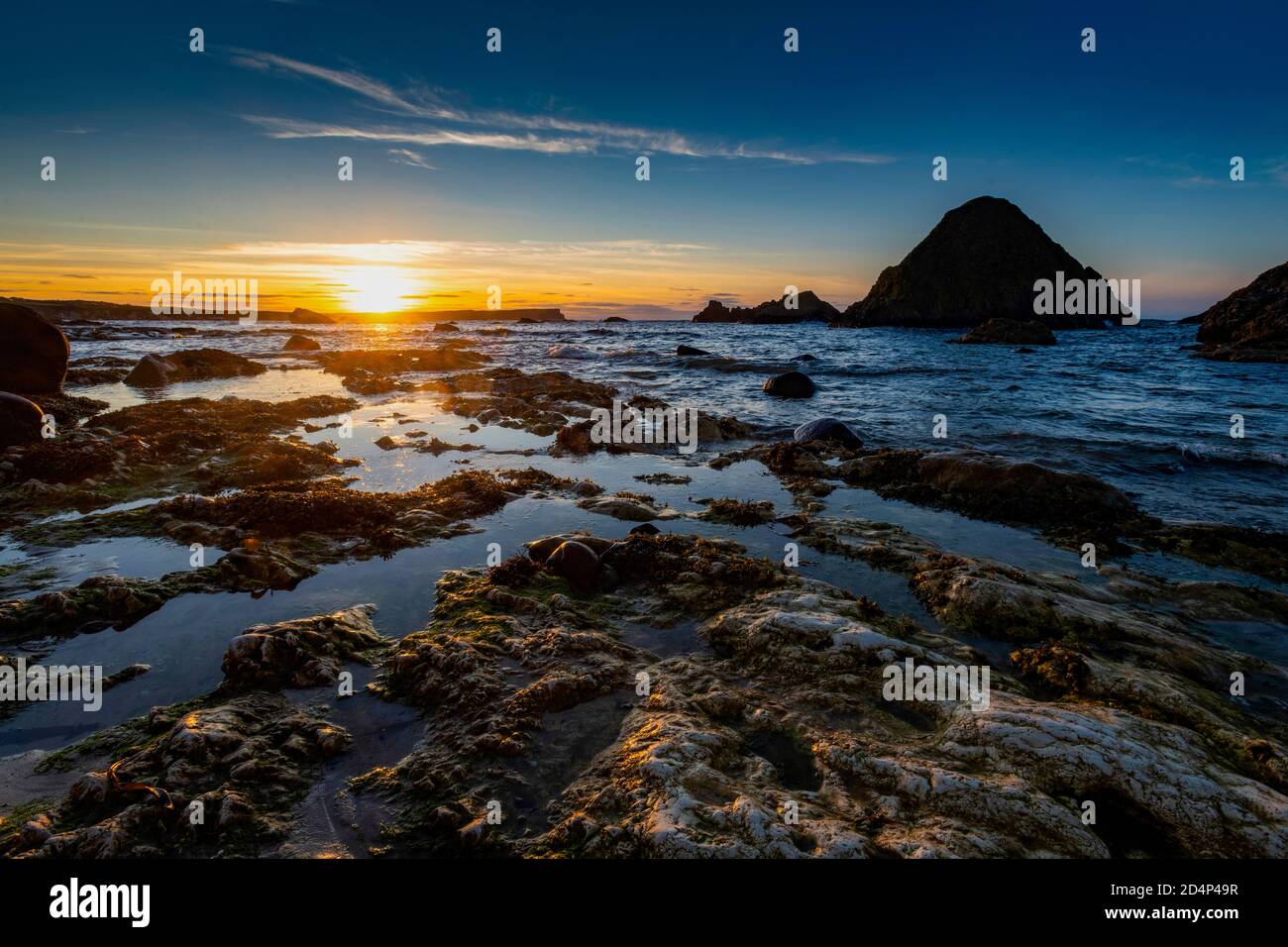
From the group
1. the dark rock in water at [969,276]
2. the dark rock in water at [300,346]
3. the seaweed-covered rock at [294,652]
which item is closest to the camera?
the seaweed-covered rock at [294,652]

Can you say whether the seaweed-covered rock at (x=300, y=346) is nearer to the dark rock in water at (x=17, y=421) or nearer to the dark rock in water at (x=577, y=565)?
the dark rock in water at (x=17, y=421)

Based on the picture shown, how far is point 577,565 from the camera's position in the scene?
7.85m

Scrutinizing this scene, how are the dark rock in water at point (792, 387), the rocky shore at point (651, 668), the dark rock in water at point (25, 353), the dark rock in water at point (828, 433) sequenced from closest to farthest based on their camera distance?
the rocky shore at point (651, 668), the dark rock in water at point (828, 433), the dark rock in water at point (25, 353), the dark rock in water at point (792, 387)

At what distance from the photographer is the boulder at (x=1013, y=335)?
63062mm

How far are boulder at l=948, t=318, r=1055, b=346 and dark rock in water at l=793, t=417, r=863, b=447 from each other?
57522mm

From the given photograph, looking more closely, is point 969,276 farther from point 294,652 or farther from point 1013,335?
point 294,652

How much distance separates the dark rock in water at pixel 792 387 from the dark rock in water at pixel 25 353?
29.5 meters

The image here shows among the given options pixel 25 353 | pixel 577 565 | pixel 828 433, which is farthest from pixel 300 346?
pixel 577 565

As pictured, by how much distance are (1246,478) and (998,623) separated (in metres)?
12.3

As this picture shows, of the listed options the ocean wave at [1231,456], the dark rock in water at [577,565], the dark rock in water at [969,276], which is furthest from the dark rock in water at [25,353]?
the dark rock in water at [969,276]
